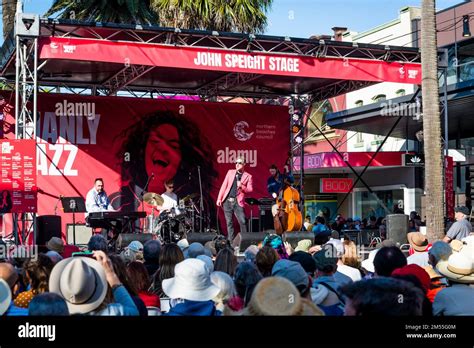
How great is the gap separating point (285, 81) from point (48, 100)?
6.26 meters

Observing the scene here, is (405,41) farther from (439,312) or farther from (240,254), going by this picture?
(439,312)

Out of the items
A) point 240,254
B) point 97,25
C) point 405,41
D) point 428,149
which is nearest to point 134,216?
point 240,254

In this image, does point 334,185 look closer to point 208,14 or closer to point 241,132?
point 241,132

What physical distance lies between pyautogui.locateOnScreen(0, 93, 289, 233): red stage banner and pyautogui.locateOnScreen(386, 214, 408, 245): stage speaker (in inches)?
211

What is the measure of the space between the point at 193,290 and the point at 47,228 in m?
10.9

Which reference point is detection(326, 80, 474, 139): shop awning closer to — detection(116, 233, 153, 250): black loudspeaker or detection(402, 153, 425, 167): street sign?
detection(402, 153, 425, 167): street sign

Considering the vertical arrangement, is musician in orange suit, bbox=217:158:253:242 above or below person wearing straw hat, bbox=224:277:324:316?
above

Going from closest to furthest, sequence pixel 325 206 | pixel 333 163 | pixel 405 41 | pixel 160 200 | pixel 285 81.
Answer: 1. pixel 160 200
2. pixel 285 81
3. pixel 333 163
4. pixel 405 41
5. pixel 325 206

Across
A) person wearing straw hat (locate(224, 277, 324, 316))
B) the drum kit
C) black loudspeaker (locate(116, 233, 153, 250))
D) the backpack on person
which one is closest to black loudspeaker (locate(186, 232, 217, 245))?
black loudspeaker (locate(116, 233, 153, 250))

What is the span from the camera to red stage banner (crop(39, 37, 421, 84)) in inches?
572

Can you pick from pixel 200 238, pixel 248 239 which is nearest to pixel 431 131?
pixel 248 239

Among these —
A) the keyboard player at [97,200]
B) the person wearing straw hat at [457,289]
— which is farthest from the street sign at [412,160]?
the person wearing straw hat at [457,289]

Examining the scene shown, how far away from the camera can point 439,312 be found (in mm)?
5215

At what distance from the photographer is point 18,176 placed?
13742 millimetres
